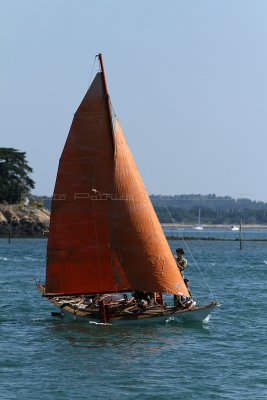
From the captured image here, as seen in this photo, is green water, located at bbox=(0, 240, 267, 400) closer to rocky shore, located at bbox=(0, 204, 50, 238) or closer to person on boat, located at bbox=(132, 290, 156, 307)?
person on boat, located at bbox=(132, 290, 156, 307)

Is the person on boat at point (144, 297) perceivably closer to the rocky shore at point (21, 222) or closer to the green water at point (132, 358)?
the green water at point (132, 358)

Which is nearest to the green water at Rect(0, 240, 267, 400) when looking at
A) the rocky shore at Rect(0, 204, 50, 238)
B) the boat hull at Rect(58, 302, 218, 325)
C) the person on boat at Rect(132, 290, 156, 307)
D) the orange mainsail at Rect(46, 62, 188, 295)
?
the boat hull at Rect(58, 302, 218, 325)

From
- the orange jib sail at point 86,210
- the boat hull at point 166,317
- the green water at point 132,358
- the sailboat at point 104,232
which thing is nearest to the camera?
the green water at point 132,358

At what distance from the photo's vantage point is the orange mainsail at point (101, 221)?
35.0 metres

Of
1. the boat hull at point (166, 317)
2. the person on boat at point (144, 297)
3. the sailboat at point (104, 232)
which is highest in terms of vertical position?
the sailboat at point (104, 232)

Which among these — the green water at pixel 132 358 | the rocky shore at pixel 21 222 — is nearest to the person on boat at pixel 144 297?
the green water at pixel 132 358

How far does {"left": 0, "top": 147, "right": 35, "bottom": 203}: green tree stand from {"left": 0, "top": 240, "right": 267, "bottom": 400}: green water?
4662 inches

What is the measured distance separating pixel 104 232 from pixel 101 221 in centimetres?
43

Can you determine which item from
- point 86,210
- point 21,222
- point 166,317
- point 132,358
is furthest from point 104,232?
point 21,222

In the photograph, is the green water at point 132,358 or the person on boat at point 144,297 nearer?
the green water at point 132,358

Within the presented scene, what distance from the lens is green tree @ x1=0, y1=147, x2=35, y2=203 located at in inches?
6358

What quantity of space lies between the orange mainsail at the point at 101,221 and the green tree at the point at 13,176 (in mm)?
125743

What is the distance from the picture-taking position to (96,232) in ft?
119

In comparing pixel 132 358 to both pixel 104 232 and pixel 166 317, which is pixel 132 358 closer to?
pixel 166 317
